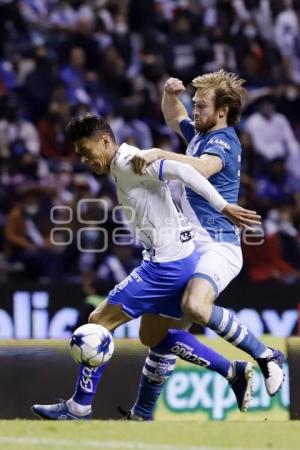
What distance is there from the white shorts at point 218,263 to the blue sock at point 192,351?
1.28 feet

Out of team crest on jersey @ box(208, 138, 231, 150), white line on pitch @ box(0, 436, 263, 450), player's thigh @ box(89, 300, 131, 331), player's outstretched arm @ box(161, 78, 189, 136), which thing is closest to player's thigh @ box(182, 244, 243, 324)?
player's thigh @ box(89, 300, 131, 331)

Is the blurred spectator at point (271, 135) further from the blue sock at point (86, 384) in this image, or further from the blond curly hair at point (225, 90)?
the blue sock at point (86, 384)

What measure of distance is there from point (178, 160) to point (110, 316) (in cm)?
104

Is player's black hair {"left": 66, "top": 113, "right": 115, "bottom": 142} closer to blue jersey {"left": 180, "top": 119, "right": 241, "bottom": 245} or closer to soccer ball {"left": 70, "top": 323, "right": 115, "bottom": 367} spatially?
blue jersey {"left": 180, "top": 119, "right": 241, "bottom": 245}

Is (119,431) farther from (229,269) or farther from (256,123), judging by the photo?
(256,123)

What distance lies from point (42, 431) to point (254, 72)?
10.6 m

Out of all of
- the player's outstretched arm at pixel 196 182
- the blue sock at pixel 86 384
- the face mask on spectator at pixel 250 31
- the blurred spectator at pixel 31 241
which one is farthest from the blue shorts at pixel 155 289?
the face mask on spectator at pixel 250 31

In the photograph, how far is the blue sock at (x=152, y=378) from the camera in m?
8.30

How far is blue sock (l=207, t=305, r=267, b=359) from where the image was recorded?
311 inches

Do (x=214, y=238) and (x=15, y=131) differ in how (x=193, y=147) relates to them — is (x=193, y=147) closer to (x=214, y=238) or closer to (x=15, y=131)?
(x=214, y=238)

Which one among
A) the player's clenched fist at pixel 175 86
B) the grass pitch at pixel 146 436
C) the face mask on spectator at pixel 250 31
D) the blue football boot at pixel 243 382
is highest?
the player's clenched fist at pixel 175 86

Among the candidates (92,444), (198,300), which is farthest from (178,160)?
(92,444)

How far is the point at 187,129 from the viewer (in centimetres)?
878

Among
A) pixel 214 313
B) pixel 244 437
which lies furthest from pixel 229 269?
pixel 244 437
